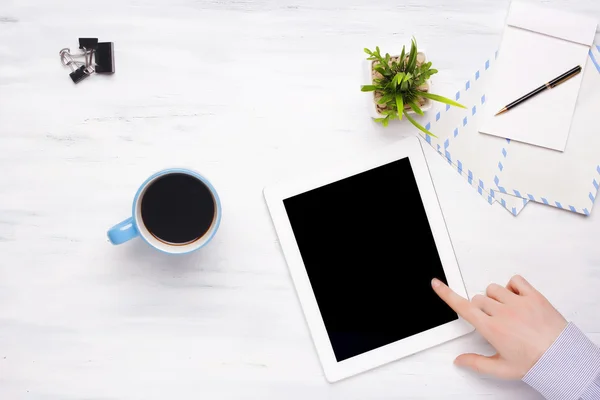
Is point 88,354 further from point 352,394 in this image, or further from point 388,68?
point 388,68

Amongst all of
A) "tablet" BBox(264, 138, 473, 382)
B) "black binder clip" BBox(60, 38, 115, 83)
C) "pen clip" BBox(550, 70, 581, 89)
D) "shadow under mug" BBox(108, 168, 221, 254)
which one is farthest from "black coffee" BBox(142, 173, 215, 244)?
"pen clip" BBox(550, 70, 581, 89)

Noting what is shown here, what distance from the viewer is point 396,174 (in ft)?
2.60

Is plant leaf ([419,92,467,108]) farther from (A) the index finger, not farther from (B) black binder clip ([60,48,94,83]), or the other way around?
(B) black binder clip ([60,48,94,83])

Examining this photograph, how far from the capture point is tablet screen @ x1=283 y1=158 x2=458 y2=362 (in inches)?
31.1

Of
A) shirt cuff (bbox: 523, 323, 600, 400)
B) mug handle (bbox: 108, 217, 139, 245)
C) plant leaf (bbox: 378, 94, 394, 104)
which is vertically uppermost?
plant leaf (bbox: 378, 94, 394, 104)

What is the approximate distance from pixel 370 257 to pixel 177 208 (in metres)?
0.30

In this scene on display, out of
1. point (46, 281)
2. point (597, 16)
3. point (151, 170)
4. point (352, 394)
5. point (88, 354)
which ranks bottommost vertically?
point (352, 394)

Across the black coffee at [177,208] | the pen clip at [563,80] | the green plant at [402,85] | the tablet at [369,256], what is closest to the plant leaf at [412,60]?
the green plant at [402,85]

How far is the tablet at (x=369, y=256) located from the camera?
31.1 inches

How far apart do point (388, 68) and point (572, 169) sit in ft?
1.12

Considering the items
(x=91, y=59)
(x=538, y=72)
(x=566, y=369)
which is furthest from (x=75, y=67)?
(x=566, y=369)

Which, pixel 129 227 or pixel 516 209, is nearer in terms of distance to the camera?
pixel 129 227

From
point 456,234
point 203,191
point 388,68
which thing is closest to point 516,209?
point 456,234

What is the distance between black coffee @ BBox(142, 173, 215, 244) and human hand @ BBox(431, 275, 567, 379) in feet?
1.24
